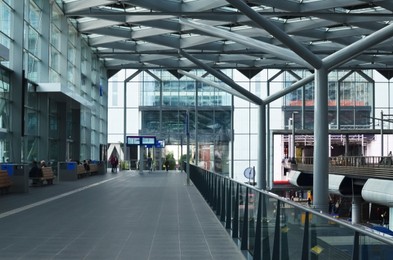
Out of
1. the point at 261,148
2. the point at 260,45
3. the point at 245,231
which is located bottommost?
the point at 245,231

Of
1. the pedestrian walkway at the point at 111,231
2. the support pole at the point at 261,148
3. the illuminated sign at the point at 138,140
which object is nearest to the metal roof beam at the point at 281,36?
the pedestrian walkway at the point at 111,231

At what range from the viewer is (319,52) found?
48.3 metres

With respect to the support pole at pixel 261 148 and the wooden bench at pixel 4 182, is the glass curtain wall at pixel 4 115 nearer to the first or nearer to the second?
the wooden bench at pixel 4 182

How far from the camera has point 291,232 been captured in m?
5.34

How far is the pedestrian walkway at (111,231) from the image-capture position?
845 cm

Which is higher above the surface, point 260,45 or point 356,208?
point 260,45

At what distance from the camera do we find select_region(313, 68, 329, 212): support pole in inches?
678

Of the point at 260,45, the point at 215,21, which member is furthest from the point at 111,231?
the point at 215,21

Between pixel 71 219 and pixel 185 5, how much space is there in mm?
22475

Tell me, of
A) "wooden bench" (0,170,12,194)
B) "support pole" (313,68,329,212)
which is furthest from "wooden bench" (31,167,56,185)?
"support pole" (313,68,329,212)

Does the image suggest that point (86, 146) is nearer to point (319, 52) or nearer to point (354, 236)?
point (319, 52)

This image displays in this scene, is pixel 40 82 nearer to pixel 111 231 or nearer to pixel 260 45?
pixel 260 45

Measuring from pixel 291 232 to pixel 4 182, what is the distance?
638 inches

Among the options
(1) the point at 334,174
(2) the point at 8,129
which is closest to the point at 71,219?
(2) the point at 8,129
